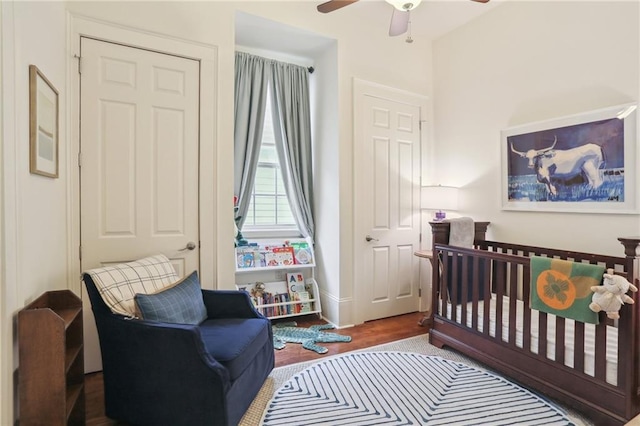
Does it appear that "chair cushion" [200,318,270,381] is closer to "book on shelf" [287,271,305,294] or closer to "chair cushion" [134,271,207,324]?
"chair cushion" [134,271,207,324]

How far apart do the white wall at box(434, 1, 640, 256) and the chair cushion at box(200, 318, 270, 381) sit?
235 centimetres

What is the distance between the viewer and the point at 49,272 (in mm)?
1811

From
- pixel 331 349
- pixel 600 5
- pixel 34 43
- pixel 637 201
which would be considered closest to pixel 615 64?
pixel 600 5

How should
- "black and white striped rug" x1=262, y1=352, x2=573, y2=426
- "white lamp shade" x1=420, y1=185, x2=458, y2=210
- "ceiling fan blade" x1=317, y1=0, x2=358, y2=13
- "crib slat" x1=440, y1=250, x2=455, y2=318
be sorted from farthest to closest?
"white lamp shade" x1=420, y1=185, x2=458, y2=210 → "crib slat" x1=440, y1=250, x2=455, y2=318 → "ceiling fan blade" x1=317, y1=0, x2=358, y2=13 → "black and white striped rug" x1=262, y1=352, x2=573, y2=426

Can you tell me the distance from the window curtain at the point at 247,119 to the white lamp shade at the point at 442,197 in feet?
5.86

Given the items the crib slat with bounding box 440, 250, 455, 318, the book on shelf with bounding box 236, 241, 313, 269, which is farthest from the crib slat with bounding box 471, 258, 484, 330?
the book on shelf with bounding box 236, 241, 313, 269

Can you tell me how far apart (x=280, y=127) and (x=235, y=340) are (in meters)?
2.25

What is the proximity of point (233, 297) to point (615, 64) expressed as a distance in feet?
10.1

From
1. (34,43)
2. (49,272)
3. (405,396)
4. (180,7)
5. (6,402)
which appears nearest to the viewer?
(6,402)

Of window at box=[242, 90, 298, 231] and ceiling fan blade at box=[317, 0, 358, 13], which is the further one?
window at box=[242, 90, 298, 231]

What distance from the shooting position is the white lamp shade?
3.33 m

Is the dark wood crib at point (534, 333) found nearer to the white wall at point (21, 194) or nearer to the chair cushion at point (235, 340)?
the chair cushion at point (235, 340)

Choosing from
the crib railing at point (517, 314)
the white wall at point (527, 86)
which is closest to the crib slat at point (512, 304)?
the crib railing at point (517, 314)

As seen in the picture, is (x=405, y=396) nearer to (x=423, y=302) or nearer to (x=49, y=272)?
(x=423, y=302)
